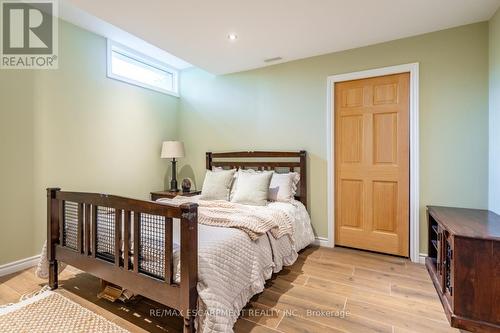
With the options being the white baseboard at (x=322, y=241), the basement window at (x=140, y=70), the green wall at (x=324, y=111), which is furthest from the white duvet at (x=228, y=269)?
the basement window at (x=140, y=70)

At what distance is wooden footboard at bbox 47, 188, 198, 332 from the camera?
142 cm

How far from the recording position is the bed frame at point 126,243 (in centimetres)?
142

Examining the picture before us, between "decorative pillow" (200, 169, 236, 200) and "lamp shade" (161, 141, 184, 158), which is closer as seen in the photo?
"decorative pillow" (200, 169, 236, 200)

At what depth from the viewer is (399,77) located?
281 cm

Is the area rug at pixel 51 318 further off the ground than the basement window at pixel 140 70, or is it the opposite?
the basement window at pixel 140 70

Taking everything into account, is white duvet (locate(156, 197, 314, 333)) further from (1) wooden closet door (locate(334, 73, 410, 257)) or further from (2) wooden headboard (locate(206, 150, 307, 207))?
(1) wooden closet door (locate(334, 73, 410, 257))

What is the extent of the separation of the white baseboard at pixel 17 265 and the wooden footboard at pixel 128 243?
67 centimetres

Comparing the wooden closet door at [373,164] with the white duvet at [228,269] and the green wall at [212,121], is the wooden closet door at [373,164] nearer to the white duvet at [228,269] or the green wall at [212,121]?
the green wall at [212,121]

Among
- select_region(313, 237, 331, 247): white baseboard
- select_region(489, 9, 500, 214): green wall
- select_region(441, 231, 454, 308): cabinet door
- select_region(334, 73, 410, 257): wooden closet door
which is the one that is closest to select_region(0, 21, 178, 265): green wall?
select_region(313, 237, 331, 247): white baseboard

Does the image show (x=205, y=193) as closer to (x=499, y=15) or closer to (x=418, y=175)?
(x=418, y=175)

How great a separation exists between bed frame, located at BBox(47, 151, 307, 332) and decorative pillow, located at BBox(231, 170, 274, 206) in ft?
4.29

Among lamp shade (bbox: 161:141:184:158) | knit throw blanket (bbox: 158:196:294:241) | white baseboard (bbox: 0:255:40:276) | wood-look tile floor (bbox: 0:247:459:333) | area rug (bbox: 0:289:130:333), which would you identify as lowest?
wood-look tile floor (bbox: 0:247:459:333)

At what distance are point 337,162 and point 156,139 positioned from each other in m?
2.67

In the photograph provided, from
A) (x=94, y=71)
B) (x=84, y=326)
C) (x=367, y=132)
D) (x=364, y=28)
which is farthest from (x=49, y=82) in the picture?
(x=367, y=132)
